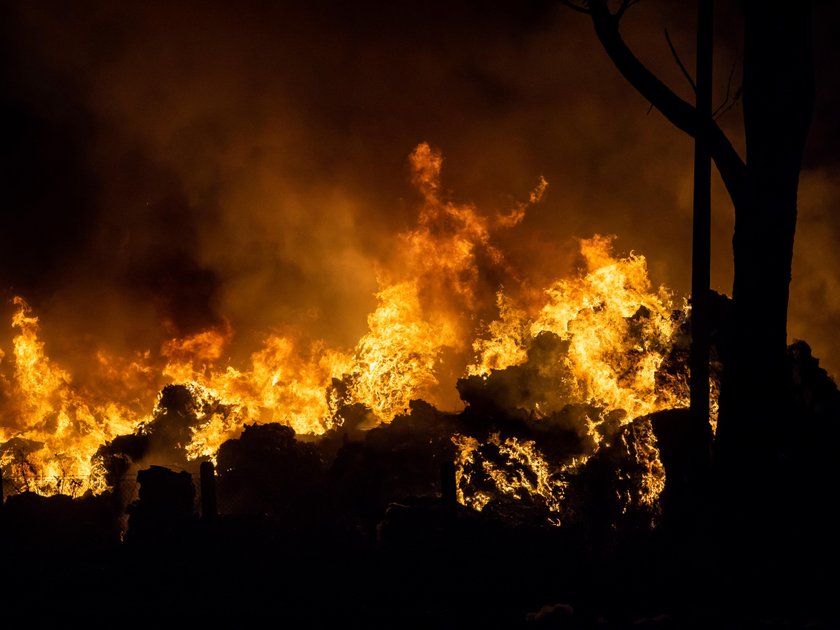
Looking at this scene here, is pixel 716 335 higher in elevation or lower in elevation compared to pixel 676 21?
lower

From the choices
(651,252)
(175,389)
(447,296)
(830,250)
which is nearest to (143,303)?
(175,389)

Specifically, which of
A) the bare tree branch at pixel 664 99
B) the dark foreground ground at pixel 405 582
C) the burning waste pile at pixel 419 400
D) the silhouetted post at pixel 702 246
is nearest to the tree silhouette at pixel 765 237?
the bare tree branch at pixel 664 99

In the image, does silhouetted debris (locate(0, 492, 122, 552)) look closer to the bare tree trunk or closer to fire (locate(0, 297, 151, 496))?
fire (locate(0, 297, 151, 496))

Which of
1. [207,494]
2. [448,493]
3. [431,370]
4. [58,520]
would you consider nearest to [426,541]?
[448,493]

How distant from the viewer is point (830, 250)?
58.0 ft

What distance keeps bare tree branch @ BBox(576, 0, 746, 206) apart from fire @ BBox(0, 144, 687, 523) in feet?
16.6

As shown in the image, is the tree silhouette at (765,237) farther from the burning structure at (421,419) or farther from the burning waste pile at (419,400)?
the burning waste pile at (419,400)

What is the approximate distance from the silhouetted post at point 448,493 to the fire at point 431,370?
121 inches

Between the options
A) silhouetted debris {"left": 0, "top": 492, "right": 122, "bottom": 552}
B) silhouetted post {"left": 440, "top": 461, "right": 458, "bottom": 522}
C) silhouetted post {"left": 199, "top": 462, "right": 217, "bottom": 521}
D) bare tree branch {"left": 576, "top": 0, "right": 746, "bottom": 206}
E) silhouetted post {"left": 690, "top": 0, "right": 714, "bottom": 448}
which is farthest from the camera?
silhouetted debris {"left": 0, "top": 492, "right": 122, "bottom": 552}

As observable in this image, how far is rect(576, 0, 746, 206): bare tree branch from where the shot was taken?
7938mm

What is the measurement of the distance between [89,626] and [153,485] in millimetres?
3779

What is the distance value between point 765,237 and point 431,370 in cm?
1134

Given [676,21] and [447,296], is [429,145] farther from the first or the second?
[676,21]

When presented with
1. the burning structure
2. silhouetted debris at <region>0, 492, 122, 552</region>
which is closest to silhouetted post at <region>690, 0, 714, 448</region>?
the burning structure
